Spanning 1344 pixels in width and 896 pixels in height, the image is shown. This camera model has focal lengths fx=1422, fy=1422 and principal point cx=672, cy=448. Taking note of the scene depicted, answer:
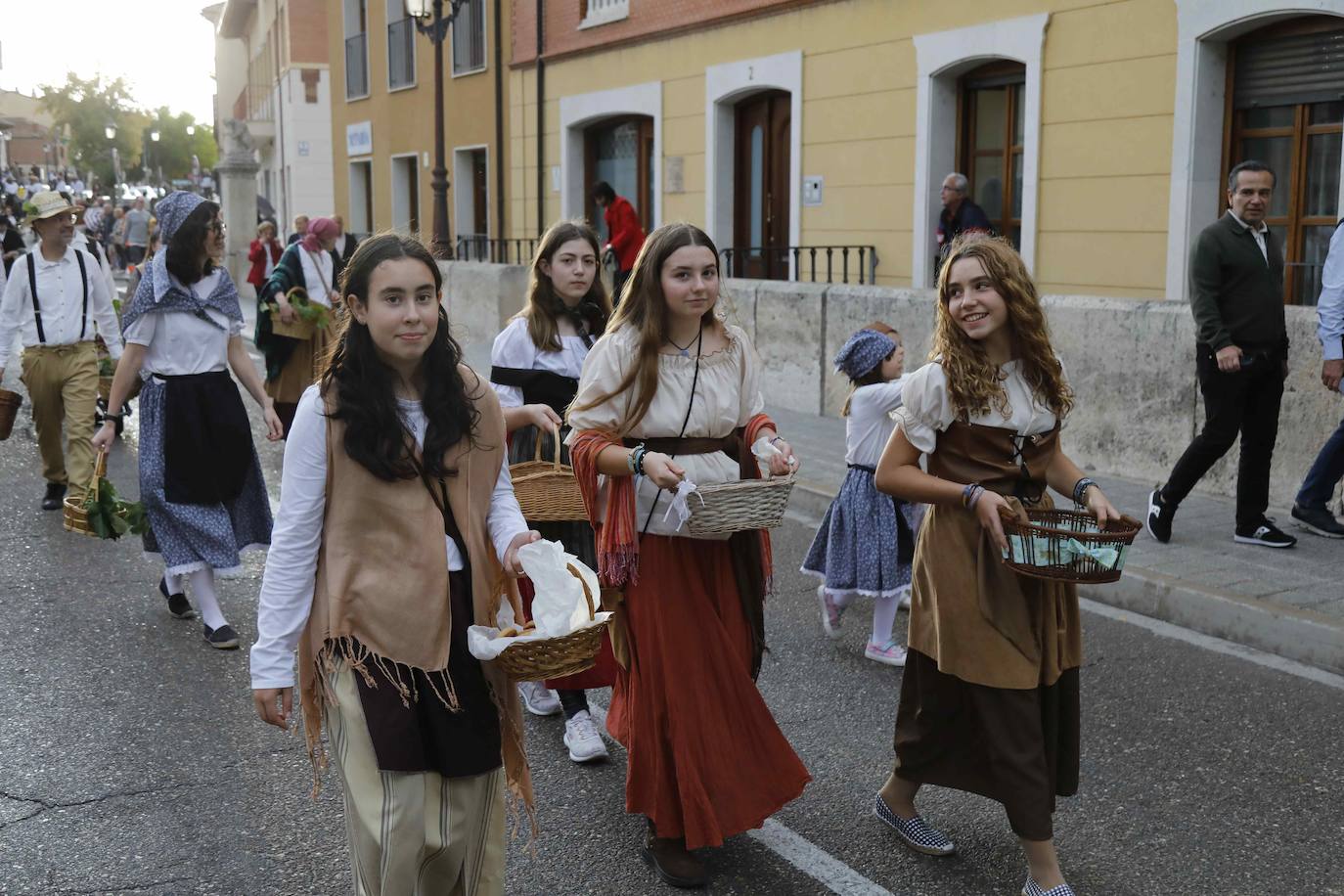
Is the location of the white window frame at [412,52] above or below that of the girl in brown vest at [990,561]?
above

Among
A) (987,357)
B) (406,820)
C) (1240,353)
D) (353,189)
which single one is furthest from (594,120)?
(406,820)

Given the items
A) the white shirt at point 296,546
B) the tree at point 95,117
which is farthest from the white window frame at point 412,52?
the tree at point 95,117

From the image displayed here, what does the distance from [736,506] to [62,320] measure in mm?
6142

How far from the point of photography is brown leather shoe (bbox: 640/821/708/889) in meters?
3.77

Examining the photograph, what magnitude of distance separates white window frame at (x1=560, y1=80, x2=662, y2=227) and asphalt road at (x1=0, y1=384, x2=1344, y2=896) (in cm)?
1268

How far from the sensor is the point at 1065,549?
131 inches

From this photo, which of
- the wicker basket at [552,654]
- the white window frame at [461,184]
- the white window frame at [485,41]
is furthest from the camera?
the white window frame at [461,184]

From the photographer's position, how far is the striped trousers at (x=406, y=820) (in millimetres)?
2844

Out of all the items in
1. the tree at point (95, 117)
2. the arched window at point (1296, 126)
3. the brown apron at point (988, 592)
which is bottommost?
the brown apron at point (988, 592)

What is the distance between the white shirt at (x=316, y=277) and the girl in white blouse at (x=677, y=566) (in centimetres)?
630

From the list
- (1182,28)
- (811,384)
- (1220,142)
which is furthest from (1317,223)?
(811,384)

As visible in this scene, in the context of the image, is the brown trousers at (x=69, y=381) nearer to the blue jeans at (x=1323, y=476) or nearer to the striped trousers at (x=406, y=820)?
the striped trousers at (x=406, y=820)

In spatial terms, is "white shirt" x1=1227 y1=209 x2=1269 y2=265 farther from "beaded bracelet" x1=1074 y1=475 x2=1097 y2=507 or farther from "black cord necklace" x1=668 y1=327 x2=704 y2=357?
"black cord necklace" x1=668 y1=327 x2=704 y2=357

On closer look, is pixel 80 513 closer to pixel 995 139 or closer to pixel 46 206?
pixel 46 206
